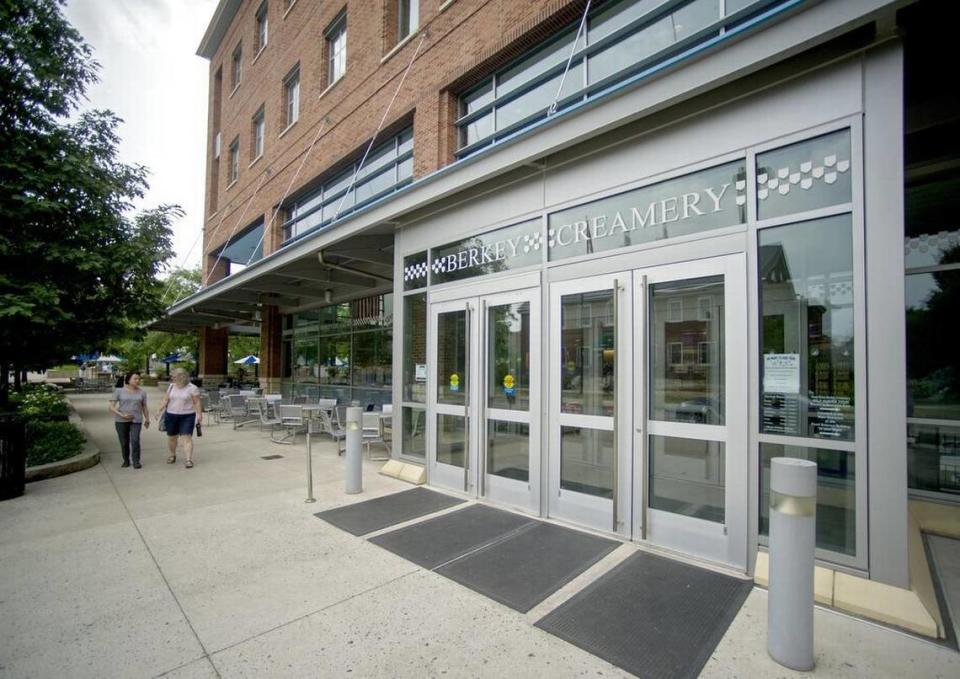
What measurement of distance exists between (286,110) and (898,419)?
1839 centimetres

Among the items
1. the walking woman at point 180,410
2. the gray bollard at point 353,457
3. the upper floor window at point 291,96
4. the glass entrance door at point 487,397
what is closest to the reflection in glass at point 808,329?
the glass entrance door at point 487,397

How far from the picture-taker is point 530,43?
8102mm

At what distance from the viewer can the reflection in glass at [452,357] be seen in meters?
6.86

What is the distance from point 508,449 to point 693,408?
2444 mm

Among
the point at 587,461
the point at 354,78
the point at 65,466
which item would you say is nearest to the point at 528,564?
the point at 587,461

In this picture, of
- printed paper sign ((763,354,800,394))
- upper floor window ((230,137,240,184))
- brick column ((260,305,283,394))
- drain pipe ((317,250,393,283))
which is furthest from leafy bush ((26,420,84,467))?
upper floor window ((230,137,240,184))

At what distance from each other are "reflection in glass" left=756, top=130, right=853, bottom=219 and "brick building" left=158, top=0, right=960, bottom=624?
0.06 ft

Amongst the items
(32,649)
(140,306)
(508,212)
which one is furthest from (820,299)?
(140,306)

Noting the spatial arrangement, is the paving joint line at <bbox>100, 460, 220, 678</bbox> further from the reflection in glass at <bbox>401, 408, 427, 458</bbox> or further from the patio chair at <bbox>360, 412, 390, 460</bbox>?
the patio chair at <bbox>360, 412, 390, 460</bbox>

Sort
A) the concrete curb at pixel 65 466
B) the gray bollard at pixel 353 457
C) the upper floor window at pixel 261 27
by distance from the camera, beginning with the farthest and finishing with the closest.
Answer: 1. the upper floor window at pixel 261 27
2. the concrete curb at pixel 65 466
3. the gray bollard at pixel 353 457

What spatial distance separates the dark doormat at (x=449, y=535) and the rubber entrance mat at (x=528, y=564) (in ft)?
0.51

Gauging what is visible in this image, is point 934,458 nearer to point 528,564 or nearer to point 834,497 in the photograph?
point 834,497

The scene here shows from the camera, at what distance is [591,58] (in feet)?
24.4

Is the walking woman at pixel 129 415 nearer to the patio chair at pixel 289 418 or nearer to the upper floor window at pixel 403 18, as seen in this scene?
the patio chair at pixel 289 418
